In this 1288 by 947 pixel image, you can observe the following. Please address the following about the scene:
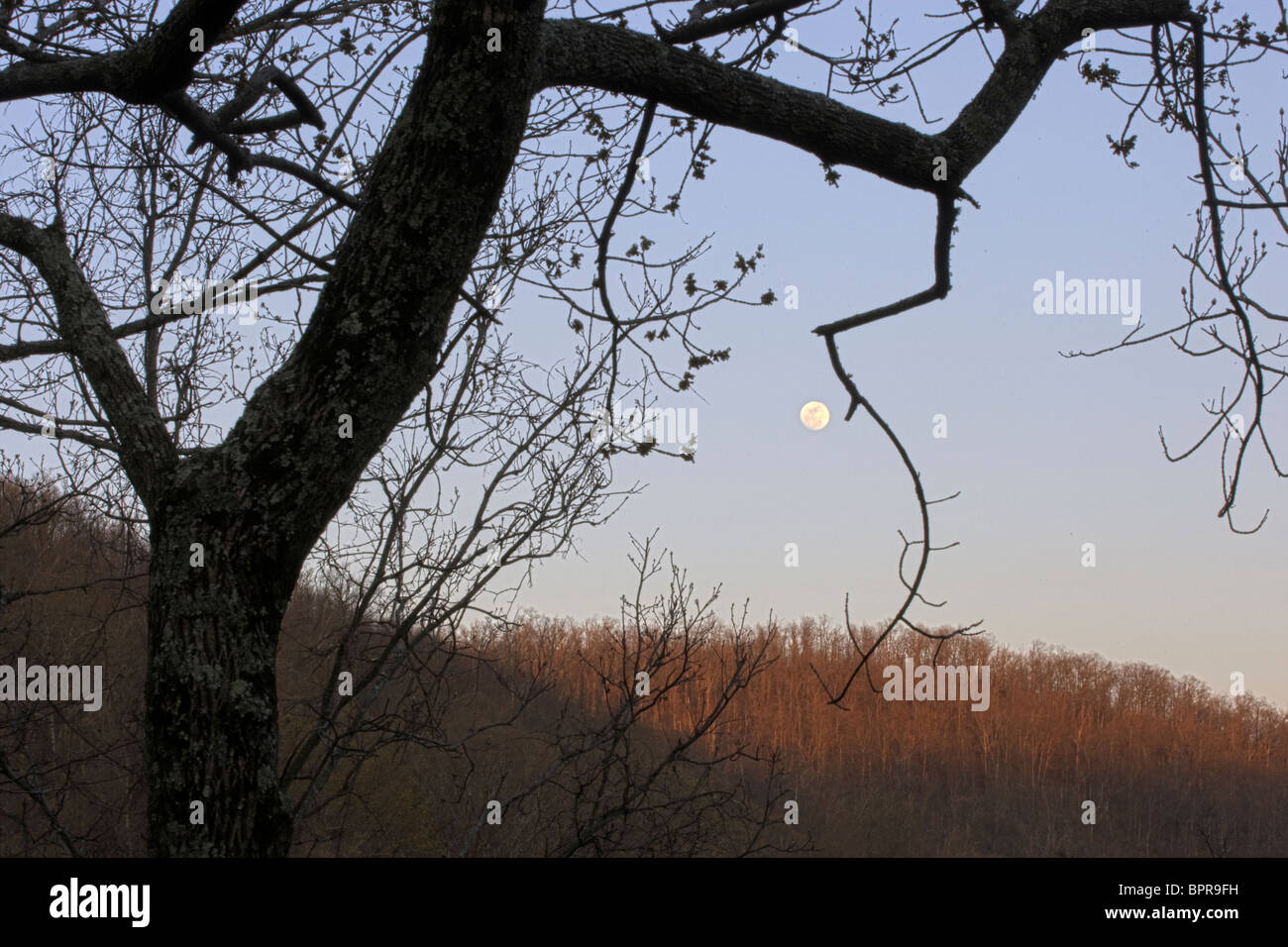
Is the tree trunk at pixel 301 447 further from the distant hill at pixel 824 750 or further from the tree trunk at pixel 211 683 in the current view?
the distant hill at pixel 824 750

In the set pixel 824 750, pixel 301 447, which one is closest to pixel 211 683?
pixel 301 447

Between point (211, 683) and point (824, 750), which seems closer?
point (211, 683)

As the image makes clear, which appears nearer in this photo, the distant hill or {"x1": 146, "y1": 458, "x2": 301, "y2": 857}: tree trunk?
{"x1": 146, "y1": 458, "x2": 301, "y2": 857}: tree trunk

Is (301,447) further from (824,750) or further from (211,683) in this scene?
(824,750)

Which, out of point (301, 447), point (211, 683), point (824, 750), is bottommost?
point (824, 750)

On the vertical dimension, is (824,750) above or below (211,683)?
below

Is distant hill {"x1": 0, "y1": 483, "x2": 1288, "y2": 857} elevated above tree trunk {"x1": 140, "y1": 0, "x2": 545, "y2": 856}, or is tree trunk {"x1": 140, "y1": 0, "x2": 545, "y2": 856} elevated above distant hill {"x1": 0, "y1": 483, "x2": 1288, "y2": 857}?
tree trunk {"x1": 140, "y1": 0, "x2": 545, "y2": 856}

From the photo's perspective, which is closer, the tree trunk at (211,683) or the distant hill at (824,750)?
the tree trunk at (211,683)

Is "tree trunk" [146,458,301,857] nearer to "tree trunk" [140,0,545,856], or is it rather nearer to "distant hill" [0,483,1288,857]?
"tree trunk" [140,0,545,856]

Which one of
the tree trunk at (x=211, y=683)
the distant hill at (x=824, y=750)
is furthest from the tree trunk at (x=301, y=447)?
the distant hill at (x=824, y=750)

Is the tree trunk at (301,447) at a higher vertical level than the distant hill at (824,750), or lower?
higher

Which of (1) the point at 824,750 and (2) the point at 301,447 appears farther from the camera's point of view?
(1) the point at 824,750

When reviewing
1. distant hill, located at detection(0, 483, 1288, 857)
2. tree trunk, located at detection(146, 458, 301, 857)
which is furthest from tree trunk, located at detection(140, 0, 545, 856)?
distant hill, located at detection(0, 483, 1288, 857)
